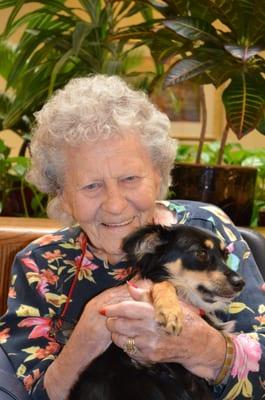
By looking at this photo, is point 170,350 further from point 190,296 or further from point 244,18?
point 244,18

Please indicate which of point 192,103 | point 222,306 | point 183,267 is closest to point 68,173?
point 183,267

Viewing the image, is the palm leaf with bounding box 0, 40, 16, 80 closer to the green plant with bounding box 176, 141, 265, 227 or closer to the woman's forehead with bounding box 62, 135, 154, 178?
the green plant with bounding box 176, 141, 265, 227

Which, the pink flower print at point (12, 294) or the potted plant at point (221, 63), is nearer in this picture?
the pink flower print at point (12, 294)

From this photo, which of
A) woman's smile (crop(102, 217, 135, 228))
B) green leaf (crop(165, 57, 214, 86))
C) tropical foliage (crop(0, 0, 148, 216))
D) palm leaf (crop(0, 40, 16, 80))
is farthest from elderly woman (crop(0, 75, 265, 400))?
palm leaf (crop(0, 40, 16, 80))

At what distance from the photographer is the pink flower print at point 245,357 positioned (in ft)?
4.86

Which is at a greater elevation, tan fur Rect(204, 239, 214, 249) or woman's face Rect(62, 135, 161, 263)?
woman's face Rect(62, 135, 161, 263)

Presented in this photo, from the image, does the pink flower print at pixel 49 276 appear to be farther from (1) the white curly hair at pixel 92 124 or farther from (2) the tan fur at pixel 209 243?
(2) the tan fur at pixel 209 243

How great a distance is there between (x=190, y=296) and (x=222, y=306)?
0.09 meters

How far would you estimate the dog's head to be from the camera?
1.54 meters

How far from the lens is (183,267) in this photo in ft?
5.08

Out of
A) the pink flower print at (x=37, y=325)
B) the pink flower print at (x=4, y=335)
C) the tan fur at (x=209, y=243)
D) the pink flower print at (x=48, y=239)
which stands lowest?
the pink flower print at (x=4, y=335)

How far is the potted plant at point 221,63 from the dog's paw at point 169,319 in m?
0.75

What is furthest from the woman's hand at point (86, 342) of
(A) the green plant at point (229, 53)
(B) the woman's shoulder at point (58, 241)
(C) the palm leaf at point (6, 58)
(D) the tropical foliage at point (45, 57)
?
(C) the palm leaf at point (6, 58)

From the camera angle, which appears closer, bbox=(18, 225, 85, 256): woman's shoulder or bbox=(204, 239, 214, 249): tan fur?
bbox=(204, 239, 214, 249): tan fur
